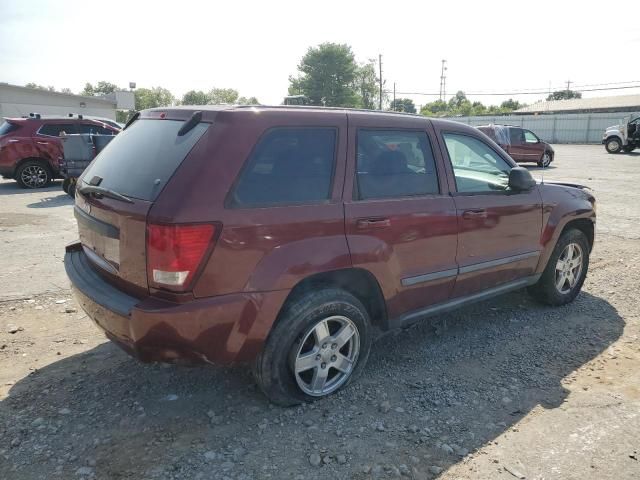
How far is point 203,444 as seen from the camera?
2.74 m

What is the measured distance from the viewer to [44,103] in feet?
107

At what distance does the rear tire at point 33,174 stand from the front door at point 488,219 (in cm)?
1169

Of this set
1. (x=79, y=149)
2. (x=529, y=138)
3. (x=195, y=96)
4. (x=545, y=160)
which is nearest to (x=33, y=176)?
(x=79, y=149)

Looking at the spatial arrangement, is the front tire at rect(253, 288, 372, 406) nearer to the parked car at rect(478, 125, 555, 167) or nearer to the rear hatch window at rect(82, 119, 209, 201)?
the rear hatch window at rect(82, 119, 209, 201)

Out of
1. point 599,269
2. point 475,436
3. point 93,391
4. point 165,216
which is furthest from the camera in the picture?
point 599,269

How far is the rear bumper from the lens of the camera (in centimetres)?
255

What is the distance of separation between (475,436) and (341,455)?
815 mm

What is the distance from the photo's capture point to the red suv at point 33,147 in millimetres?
11828

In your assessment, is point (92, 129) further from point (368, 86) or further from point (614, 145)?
point (368, 86)

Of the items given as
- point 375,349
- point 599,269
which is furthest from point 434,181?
point 599,269

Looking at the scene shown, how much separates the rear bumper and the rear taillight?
138 millimetres

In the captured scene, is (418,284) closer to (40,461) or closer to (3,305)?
(40,461)

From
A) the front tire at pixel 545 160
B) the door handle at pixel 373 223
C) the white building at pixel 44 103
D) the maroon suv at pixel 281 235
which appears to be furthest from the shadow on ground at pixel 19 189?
the white building at pixel 44 103

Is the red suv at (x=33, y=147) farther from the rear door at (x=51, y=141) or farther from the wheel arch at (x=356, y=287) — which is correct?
the wheel arch at (x=356, y=287)
